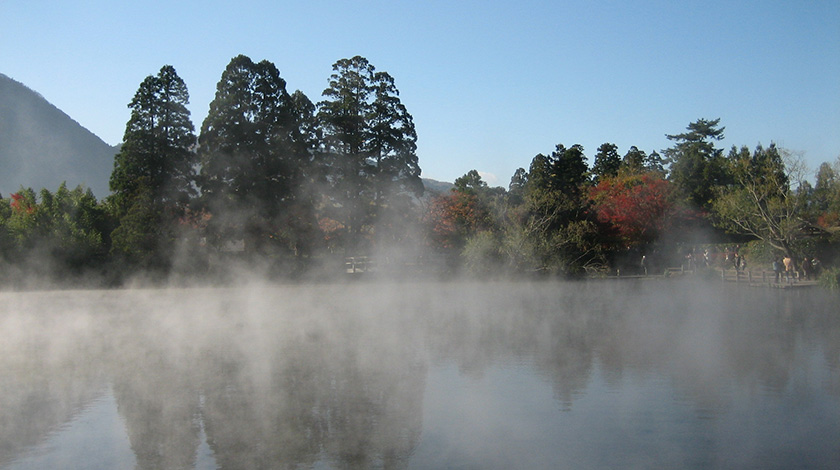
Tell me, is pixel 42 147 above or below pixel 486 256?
above

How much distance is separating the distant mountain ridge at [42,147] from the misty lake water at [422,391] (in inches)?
3975

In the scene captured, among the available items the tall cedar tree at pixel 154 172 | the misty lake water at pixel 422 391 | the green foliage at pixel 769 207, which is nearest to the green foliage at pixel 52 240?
the tall cedar tree at pixel 154 172

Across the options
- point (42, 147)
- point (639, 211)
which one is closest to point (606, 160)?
point (639, 211)

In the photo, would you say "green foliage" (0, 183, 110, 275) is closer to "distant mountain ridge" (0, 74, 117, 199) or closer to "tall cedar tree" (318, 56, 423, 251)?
"tall cedar tree" (318, 56, 423, 251)

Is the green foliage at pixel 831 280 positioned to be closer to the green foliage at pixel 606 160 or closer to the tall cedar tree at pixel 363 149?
the tall cedar tree at pixel 363 149

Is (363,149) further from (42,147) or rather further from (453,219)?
(42,147)

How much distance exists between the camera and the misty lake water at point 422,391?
6094 millimetres

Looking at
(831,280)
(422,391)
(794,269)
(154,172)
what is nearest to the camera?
(422,391)

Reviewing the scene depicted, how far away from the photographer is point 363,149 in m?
36.8

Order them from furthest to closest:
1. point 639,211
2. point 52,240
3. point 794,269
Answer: point 639,211 → point 794,269 → point 52,240

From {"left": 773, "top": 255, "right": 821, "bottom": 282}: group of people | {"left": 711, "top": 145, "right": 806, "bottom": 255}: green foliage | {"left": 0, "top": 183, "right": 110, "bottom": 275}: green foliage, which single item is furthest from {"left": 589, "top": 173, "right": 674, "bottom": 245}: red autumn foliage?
{"left": 0, "top": 183, "right": 110, "bottom": 275}: green foliage

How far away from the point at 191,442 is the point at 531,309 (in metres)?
12.6

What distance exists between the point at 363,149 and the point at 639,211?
1545cm

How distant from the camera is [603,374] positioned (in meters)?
9.23
